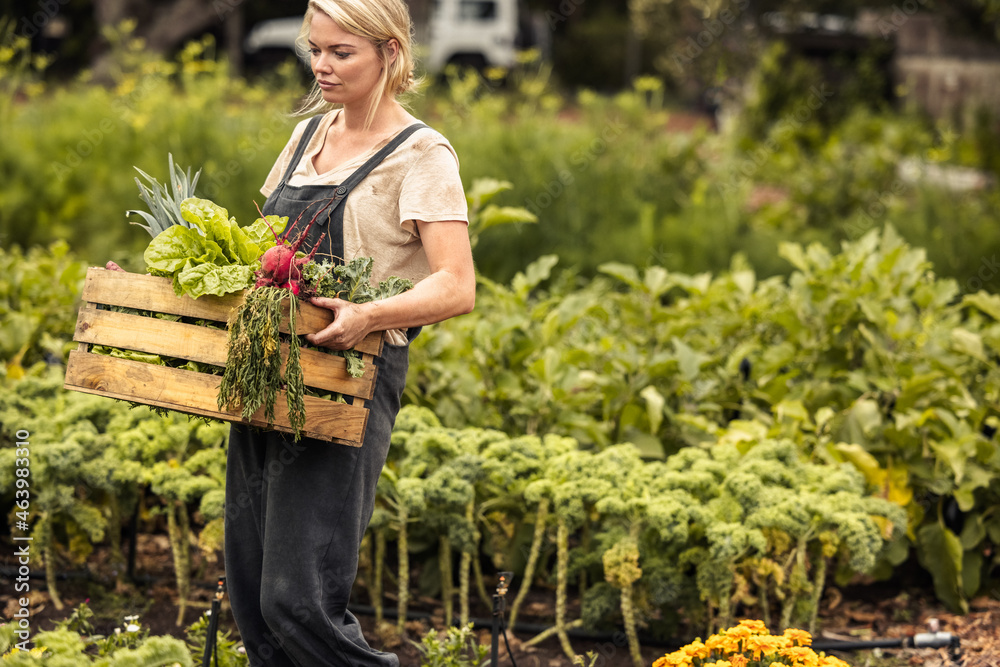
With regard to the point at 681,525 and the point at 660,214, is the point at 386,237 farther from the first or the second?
the point at 660,214

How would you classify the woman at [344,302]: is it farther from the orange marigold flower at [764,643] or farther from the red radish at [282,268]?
the orange marigold flower at [764,643]

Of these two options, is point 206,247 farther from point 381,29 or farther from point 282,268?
point 381,29

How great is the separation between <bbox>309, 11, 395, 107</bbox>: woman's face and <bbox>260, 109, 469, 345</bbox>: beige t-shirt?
13 cm

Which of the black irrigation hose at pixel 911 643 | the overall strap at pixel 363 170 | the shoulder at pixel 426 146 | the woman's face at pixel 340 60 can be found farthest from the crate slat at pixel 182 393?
the black irrigation hose at pixel 911 643

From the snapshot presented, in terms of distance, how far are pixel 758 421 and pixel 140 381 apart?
2399 mm

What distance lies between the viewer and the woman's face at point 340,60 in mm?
1927

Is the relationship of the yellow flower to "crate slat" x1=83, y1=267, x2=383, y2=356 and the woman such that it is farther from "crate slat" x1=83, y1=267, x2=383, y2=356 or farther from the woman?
"crate slat" x1=83, y1=267, x2=383, y2=356

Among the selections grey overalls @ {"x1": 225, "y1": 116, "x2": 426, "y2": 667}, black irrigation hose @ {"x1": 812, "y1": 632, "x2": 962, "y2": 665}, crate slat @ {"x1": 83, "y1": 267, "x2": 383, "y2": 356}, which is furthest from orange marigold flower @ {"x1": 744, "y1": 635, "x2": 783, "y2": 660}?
crate slat @ {"x1": 83, "y1": 267, "x2": 383, "y2": 356}

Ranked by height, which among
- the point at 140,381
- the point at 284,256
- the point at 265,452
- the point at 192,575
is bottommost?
the point at 192,575

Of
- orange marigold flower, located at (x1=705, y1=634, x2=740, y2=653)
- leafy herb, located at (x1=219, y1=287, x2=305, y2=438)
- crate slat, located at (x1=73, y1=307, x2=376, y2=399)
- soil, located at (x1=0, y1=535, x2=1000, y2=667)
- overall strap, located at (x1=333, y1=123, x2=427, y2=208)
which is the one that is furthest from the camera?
soil, located at (x1=0, y1=535, x2=1000, y2=667)

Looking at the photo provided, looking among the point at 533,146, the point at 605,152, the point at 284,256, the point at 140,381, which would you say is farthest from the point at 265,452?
the point at 605,152

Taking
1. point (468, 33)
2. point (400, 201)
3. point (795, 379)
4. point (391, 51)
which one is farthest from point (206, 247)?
point (468, 33)

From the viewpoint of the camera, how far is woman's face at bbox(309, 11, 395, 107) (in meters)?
1.93

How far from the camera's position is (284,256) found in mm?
1837
